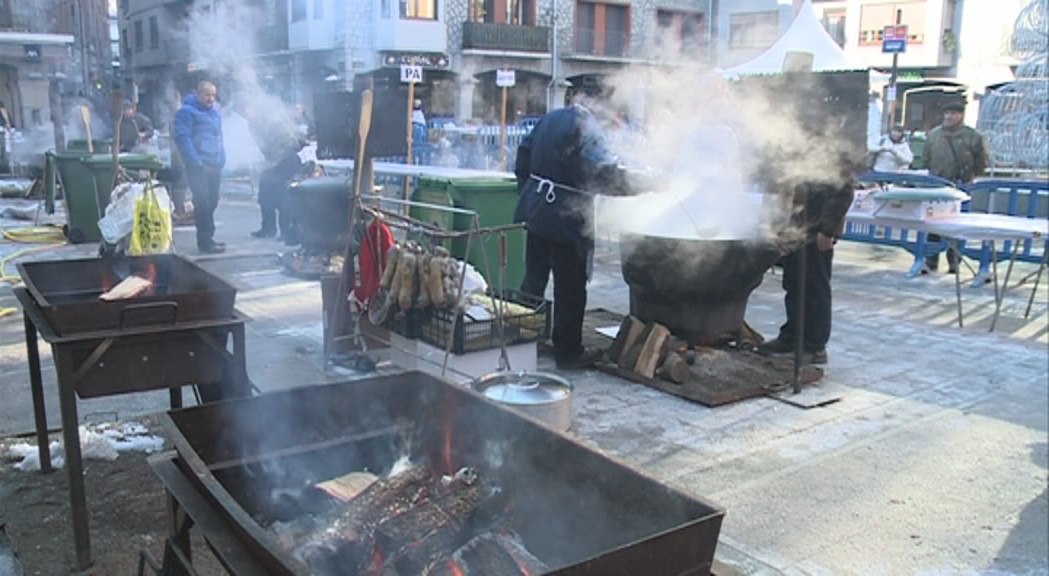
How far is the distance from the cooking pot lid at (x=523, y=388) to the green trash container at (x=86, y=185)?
741 cm

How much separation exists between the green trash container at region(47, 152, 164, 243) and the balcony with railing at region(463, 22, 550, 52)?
51.5 feet

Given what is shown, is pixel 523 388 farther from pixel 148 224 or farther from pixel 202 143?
pixel 202 143

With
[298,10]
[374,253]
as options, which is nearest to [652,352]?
[374,253]

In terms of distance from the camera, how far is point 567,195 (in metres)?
5.36

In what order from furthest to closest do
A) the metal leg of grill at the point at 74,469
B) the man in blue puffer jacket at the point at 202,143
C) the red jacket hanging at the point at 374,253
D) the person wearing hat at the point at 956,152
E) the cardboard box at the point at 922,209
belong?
the person wearing hat at the point at 956,152 < the man in blue puffer jacket at the point at 202,143 < the cardboard box at the point at 922,209 < the red jacket hanging at the point at 374,253 < the metal leg of grill at the point at 74,469

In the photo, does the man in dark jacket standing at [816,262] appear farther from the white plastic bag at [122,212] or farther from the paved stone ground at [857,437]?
the white plastic bag at [122,212]

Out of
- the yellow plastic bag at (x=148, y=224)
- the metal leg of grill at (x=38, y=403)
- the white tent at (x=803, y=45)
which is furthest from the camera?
the white tent at (x=803, y=45)

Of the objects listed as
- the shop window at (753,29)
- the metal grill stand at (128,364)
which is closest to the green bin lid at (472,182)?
the metal grill stand at (128,364)

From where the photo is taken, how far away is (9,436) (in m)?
4.34

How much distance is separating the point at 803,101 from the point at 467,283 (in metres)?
2.58

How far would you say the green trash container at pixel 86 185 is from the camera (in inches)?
385

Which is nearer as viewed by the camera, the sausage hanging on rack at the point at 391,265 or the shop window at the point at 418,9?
the shop window at the point at 418,9

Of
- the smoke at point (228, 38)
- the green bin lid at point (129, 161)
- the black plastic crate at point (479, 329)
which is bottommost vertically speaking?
the black plastic crate at point (479, 329)

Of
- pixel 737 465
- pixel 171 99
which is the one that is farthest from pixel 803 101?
pixel 171 99
